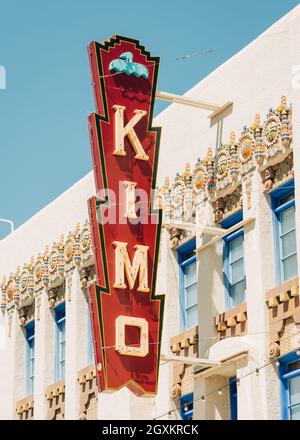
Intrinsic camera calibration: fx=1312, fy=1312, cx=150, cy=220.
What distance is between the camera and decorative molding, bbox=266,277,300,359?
2219 cm

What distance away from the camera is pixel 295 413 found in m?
22.2

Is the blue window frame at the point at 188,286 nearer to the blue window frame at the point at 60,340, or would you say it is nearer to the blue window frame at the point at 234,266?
the blue window frame at the point at 234,266

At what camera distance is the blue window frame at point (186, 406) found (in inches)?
982

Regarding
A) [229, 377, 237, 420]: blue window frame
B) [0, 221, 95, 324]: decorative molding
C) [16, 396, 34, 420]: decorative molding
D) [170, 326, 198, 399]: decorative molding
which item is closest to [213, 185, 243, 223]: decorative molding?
[170, 326, 198, 399]: decorative molding

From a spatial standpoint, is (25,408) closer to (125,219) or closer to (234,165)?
(125,219)

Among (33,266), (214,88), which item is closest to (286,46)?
(214,88)

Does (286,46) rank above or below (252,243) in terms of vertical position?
above

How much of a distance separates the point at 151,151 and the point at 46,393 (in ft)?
27.2

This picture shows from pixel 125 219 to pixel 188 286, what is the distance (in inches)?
109

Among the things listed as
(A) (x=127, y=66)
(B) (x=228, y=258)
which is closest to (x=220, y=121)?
(A) (x=127, y=66)

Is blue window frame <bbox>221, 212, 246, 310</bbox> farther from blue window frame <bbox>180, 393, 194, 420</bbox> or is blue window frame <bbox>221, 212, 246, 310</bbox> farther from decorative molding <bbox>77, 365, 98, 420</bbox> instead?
decorative molding <bbox>77, 365, 98, 420</bbox>

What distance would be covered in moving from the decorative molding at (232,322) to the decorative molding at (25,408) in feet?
27.9
